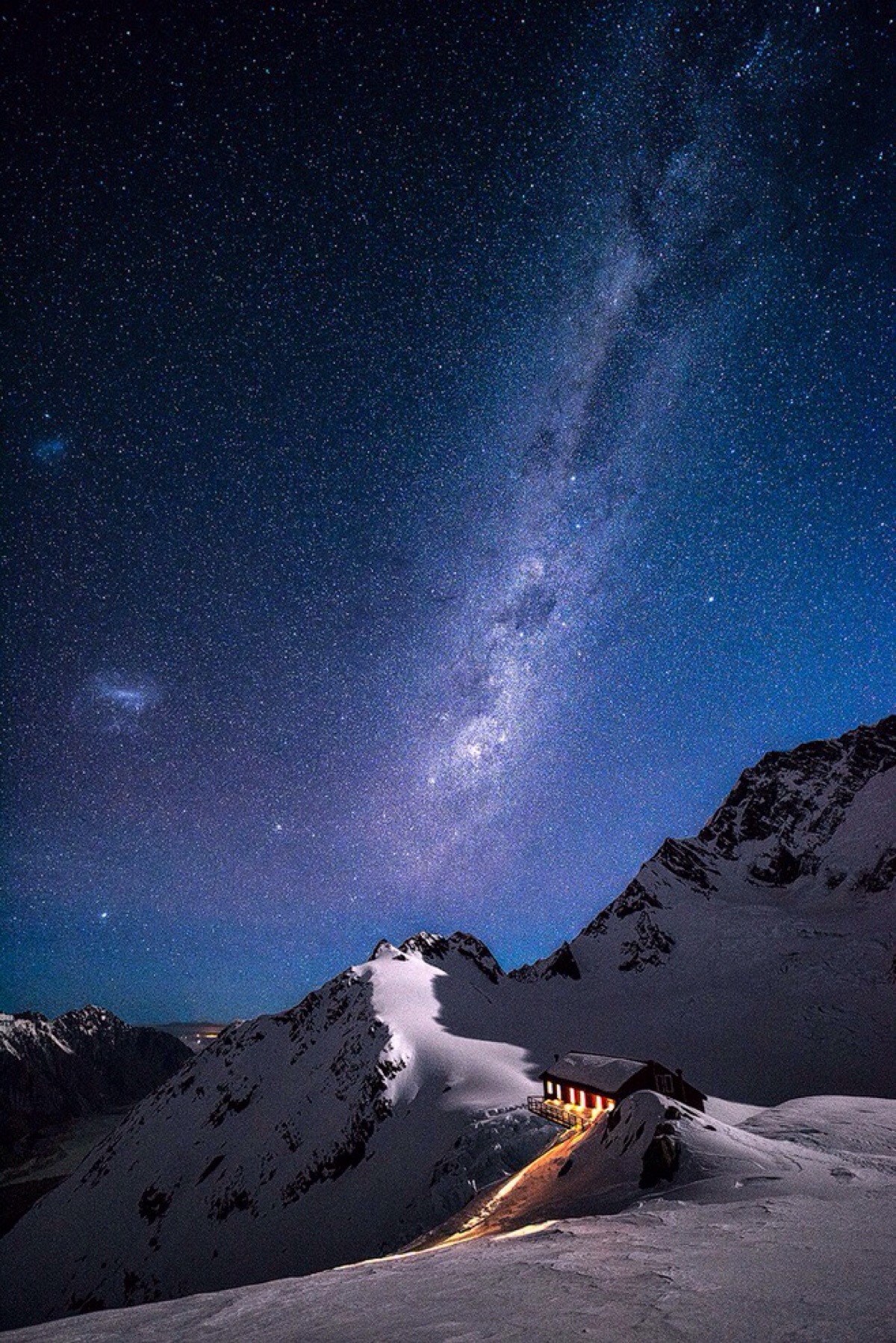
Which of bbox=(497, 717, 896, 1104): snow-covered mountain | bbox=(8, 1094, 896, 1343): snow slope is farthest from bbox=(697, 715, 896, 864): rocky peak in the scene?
bbox=(8, 1094, 896, 1343): snow slope

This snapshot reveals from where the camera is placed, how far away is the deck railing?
110ft

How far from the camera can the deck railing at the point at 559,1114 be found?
33562 millimetres

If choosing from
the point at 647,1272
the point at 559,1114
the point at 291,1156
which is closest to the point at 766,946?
the point at 559,1114

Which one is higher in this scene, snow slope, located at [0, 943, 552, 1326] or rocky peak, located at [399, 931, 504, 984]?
rocky peak, located at [399, 931, 504, 984]

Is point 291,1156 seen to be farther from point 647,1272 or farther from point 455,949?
point 647,1272

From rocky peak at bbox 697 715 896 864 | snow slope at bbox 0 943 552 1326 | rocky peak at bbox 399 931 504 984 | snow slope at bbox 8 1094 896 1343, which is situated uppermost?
rocky peak at bbox 697 715 896 864

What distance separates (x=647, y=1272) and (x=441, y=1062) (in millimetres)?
A: 58738

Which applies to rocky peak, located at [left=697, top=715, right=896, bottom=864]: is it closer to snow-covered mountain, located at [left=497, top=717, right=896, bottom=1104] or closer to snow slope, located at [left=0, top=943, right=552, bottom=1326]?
snow-covered mountain, located at [left=497, top=717, right=896, bottom=1104]

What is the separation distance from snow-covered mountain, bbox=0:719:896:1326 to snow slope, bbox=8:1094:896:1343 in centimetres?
2615

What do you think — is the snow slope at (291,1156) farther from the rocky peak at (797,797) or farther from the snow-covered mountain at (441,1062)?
the rocky peak at (797,797)

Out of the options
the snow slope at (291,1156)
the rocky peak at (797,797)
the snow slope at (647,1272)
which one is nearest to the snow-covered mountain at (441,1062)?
the snow slope at (291,1156)

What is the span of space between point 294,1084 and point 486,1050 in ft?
86.4

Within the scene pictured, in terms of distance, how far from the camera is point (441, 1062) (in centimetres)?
5631

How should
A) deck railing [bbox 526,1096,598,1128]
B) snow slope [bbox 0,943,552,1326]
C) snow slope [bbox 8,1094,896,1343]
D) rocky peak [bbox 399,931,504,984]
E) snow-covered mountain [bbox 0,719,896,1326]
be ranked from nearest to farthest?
snow slope [bbox 8,1094,896,1343]
deck railing [bbox 526,1096,598,1128]
snow slope [bbox 0,943,552,1326]
snow-covered mountain [bbox 0,719,896,1326]
rocky peak [bbox 399,931,504,984]
